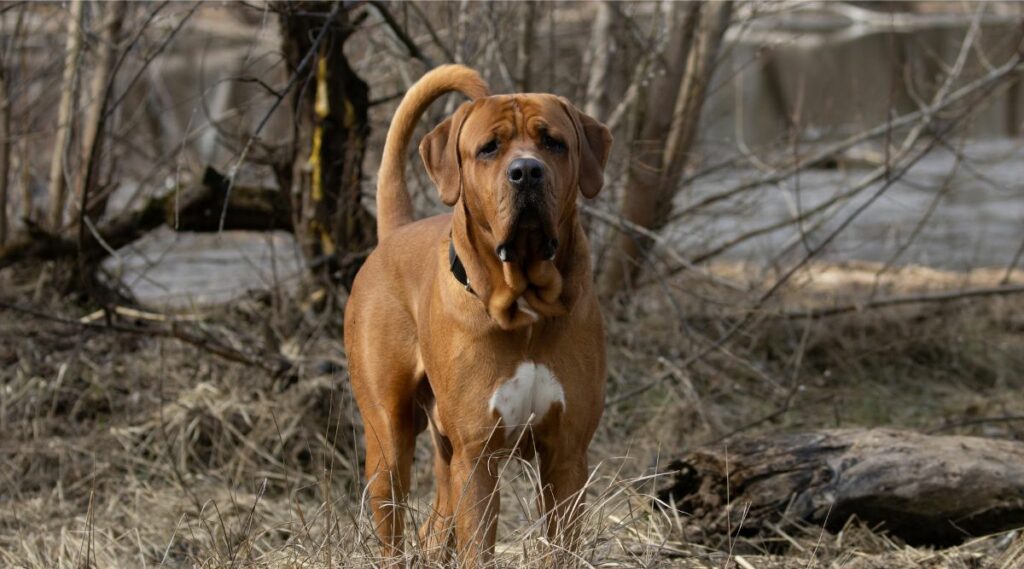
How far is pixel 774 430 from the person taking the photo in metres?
6.72

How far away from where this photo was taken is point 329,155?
655 centimetres

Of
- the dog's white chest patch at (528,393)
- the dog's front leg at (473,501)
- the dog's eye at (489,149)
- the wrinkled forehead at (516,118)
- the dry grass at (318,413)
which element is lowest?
the dry grass at (318,413)

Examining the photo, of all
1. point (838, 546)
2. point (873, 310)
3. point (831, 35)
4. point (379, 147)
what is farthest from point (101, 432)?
point (831, 35)

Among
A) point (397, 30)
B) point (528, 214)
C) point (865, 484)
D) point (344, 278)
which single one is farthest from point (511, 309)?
point (344, 278)

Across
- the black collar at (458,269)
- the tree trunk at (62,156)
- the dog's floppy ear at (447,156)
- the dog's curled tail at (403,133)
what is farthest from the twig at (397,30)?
the tree trunk at (62,156)

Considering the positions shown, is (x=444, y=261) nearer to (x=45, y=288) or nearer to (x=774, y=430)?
(x=774, y=430)

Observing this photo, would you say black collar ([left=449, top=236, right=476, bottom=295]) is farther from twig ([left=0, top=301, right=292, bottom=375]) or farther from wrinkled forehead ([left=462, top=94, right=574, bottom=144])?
twig ([left=0, top=301, right=292, bottom=375])

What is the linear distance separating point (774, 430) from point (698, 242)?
1721 millimetres

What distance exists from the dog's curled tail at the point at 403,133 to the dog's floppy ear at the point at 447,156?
0.48m

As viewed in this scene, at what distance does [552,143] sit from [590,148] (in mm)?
234

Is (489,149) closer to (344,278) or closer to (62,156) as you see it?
Result: (344,278)

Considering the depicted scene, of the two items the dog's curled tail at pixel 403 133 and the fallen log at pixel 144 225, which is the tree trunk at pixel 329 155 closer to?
the fallen log at pixel 144 225

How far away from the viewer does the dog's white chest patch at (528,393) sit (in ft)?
12.7

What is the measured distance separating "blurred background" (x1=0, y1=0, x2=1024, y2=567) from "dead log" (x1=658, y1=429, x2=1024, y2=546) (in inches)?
46.2
